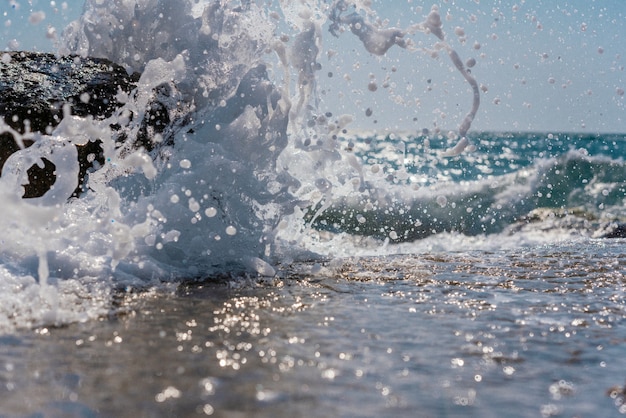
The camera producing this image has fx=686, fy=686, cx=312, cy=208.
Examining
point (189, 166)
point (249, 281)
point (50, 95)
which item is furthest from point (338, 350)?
point (50, 95)

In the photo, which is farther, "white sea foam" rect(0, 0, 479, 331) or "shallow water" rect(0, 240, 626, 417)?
"white sea foam" rect(0, 0, 479, 331)

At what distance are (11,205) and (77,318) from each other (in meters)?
0.83

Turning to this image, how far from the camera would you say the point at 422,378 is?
6.39 feet

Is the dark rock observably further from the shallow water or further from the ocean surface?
the shallow water

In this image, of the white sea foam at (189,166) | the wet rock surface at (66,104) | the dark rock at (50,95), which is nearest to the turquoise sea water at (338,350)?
the white sea foam at (189,166)

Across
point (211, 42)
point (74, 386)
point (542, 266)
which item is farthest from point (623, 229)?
point (74, 386)

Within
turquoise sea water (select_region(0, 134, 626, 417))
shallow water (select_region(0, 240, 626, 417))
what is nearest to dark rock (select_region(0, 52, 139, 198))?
turquoise sea water (select_region(0, 134, 626, 417))

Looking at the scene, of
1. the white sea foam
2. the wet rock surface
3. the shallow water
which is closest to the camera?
the shallow water

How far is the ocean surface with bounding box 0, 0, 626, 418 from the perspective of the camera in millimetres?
1835

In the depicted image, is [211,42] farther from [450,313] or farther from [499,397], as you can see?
[499,397]

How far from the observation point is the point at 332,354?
2.17 m

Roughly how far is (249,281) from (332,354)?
1441 millimetres

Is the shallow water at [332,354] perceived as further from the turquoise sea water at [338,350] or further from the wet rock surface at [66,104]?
the wet rock surface at [66,104]

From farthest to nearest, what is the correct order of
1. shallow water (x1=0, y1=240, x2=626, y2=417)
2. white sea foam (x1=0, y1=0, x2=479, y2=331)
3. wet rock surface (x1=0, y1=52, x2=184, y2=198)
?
1. wet rock surface (x1=0, y1=52, x2=184, y2=198)
2. white sea foam (x1=0, y1=0, x2=479, y2=331)
3. shallow water (x1=0, y1=240, x2=626, y2=417)
